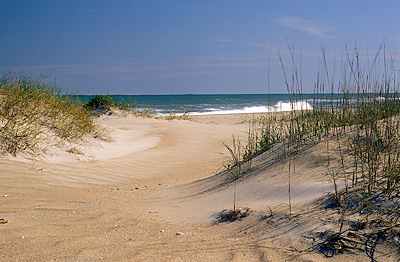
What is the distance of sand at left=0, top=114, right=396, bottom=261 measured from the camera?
110 inches

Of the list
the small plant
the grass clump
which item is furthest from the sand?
the small plant

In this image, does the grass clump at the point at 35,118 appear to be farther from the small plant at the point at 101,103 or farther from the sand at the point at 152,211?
Result: the small plant at the point at 101,103

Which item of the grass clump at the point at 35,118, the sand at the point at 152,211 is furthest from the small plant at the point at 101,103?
the sand at the point at 152,211

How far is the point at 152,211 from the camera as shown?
4020 mm

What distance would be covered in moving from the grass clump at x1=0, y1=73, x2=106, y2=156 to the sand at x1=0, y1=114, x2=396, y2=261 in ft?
1.35

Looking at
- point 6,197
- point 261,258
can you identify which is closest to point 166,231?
point 261,258

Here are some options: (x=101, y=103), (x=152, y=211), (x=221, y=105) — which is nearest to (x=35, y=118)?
(x=152, y=211)

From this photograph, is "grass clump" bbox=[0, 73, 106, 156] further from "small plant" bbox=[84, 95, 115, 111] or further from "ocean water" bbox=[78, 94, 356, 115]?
"small plant" bbox=[84, 95, 115, 111]

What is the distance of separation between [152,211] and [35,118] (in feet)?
13.3

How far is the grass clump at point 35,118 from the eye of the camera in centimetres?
602

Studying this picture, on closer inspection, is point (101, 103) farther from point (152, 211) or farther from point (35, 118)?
point (152, 211)

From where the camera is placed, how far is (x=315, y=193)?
341 cm

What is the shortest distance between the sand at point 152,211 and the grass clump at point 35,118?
0.41 m

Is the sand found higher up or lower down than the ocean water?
lower down
